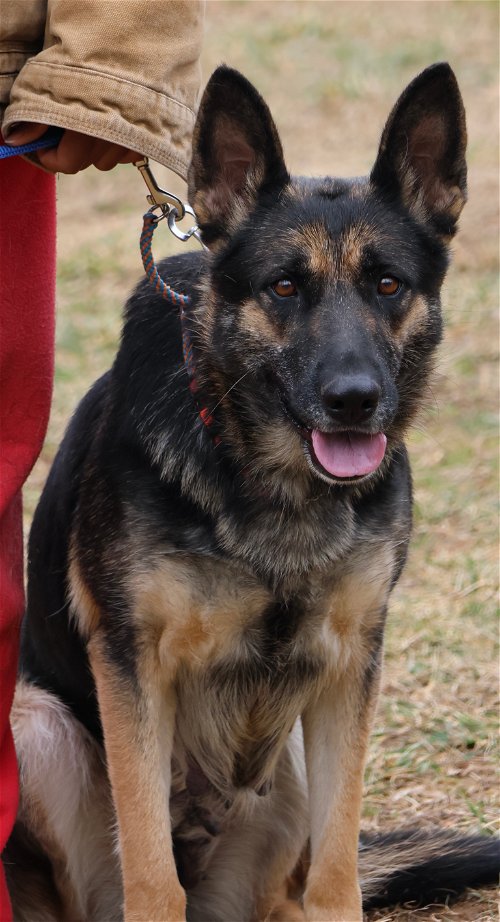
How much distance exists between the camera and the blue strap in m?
3.22

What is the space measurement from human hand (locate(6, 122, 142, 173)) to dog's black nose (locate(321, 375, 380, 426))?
895 mm

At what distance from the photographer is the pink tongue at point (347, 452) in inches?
127

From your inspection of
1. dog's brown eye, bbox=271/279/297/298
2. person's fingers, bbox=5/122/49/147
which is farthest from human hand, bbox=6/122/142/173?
dog's brown eye, bbox=271/279/297/298

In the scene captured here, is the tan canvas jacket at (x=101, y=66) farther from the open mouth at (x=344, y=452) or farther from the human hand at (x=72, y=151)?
the open mouth at (x=344, y=452)

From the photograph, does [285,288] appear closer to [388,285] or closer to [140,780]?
[388,285]

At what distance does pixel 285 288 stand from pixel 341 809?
4.91 ft

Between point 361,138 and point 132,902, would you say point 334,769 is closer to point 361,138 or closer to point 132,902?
point 132,902

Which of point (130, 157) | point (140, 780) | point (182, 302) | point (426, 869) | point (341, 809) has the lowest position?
point (426, 869)

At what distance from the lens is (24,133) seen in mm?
3227

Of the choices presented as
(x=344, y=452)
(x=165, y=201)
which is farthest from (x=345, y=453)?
(x=165, y=201)

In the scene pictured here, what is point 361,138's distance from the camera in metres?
13.1

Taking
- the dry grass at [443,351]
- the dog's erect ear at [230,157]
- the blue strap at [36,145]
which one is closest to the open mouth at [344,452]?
the dry grass at [443,351]

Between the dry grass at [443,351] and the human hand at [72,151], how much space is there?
1.08 m

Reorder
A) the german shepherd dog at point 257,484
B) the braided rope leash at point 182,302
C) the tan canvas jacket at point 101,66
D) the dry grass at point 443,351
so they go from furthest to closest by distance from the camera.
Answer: the dry grass at point 443,351 → the braided rope leash at point 182,302 → the german shepherd dog at point 257,484 → the tan canvas jacket at point 101,66
